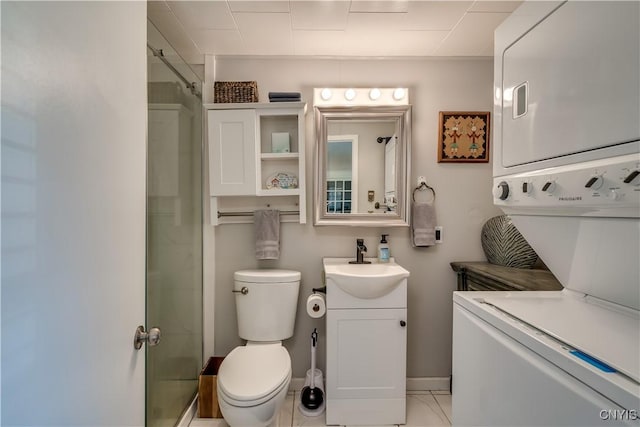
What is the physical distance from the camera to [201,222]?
6.53ft

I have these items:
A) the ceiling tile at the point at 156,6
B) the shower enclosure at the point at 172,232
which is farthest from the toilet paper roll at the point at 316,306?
the ceiling tile at the point at 156,6

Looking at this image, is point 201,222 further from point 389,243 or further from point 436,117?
point 436,117

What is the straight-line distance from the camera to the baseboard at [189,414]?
1.64 meters

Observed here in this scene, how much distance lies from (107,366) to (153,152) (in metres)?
0.96

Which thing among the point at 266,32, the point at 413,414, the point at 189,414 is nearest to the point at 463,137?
the point at 266,32

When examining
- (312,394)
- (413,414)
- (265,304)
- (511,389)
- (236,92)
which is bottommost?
(413,414)

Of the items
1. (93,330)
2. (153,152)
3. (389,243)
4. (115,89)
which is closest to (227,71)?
(153,152)

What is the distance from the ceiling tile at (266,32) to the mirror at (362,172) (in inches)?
21.2

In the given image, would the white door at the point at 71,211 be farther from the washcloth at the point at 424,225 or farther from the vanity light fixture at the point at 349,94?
the washcloth at the point at 424,225

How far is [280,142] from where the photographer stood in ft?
6.43

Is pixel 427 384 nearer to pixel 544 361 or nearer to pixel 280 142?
pixel 544 361

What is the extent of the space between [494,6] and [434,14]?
292 millimetres

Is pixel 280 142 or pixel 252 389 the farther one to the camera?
pixel 280 142

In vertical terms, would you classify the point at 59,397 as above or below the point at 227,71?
below
